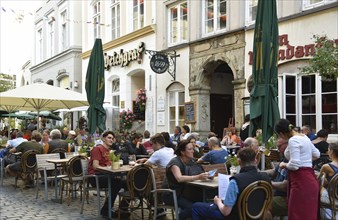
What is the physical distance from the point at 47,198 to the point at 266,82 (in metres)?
5.13

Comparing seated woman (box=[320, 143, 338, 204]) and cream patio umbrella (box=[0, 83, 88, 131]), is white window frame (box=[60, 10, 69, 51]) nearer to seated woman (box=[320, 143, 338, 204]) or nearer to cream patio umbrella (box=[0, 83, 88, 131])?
cream patio umbrella (box=[0, 83, 88, 131])

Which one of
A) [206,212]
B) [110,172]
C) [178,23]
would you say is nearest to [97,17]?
[178,23]

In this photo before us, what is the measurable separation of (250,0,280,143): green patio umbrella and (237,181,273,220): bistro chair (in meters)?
2.32

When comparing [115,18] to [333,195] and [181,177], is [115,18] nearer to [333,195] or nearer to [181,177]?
[181,177]

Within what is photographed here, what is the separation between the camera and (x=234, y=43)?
14.5m

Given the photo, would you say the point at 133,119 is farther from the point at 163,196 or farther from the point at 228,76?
the point at 163,196

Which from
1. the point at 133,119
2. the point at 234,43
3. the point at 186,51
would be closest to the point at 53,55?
the point at 133,119

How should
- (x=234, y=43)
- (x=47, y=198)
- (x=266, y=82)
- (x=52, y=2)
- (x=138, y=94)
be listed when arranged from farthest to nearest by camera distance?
(x=52, y=2)
(x=138, y=94)
(x=234, y=43)
(x=47, y=198)
(x=266, y=82)

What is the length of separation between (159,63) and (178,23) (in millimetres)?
2107

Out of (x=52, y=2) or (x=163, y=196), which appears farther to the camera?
(x=52, y=2)


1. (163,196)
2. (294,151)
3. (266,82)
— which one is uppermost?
(266,82)

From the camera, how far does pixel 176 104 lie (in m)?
17.6

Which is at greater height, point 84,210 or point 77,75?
point 77,75

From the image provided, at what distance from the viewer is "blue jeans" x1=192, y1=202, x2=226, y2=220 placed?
491cm
